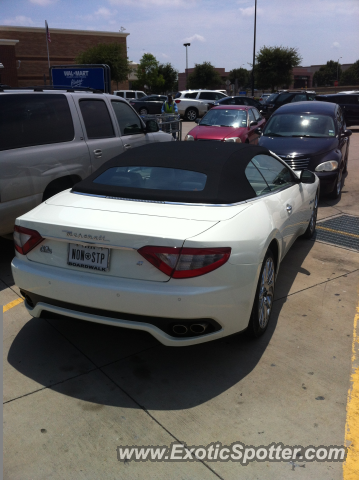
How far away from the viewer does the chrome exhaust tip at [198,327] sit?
3.18m

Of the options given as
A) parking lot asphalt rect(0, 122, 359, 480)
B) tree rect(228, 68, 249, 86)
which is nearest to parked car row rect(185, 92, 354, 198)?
parking lot asphalt rect(0, 122, 359, 480)

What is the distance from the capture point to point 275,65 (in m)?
54.2

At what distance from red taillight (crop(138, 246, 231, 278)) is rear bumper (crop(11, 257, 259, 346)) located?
0.21 feet

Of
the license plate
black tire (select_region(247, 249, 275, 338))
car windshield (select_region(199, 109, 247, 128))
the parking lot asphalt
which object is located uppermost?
car windshield (select_region(199, 109, 247, 128))

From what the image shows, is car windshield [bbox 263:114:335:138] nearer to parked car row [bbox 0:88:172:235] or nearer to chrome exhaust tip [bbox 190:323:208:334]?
parked car row [bbox 0:88:172:235]

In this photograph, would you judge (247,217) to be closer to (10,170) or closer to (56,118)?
(10,170)

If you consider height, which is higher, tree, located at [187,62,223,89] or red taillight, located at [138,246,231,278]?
tree, located at [187,62,223,89]

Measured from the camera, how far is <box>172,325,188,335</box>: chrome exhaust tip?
3.15 meters

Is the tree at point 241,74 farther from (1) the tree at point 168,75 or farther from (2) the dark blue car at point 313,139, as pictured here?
(2) the dark blue car at point 313,139

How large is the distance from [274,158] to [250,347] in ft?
7.33

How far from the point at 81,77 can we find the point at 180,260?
1474 cm

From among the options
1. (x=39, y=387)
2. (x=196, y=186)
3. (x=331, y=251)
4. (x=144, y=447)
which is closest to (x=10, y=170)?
(x=196, y=186)

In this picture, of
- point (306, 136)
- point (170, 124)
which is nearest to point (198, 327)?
point (306, 136)

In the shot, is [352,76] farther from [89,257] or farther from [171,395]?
[171,395]
